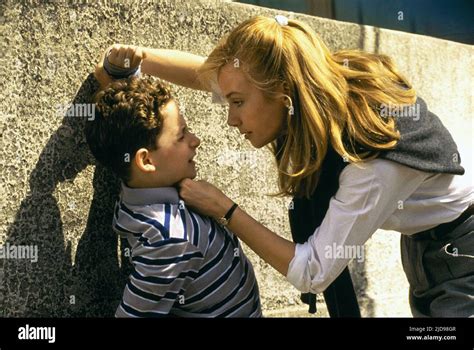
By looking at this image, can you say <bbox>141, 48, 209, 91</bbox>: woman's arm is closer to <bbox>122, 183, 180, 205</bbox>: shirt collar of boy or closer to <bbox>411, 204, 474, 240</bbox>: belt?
<bbox>122, 183, 180, 205</bbox>: shirt collar of boy

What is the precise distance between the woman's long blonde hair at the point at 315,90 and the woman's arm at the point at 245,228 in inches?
8.8

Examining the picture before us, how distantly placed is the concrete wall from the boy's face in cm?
41

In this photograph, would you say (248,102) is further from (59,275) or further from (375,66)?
(59,275)

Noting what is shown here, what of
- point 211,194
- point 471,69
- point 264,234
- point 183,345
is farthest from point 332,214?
point 471,69

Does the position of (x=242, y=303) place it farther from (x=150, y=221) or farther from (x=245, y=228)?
(x=150, y=221)

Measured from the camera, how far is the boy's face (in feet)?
9.63

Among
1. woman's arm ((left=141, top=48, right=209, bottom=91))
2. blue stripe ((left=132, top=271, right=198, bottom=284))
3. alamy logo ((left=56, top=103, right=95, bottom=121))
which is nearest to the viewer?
blue stripe ((left=132, top=271, right=198, bottom=284))

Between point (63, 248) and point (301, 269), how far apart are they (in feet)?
3.04

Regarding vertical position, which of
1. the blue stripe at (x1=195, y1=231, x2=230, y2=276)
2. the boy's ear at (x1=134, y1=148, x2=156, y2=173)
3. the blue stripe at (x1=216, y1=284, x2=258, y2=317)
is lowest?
the blue stripe at (x1=216, y1=284, x2=258, y2=317)

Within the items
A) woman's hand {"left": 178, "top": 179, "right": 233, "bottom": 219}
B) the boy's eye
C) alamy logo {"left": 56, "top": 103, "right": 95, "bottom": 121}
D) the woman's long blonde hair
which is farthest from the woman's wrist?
alamy logo {"left": 56, "top": 103, "right": 95, "bottom": 121}

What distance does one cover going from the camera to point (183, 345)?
3061mm

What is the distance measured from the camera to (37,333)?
297 cm

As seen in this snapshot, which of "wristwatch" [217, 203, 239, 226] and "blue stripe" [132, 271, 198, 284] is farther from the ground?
"wristwatch" [217, 203, 239, 226]

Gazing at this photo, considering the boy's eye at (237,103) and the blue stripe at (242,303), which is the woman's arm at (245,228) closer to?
the blue stripe at (242,303)
